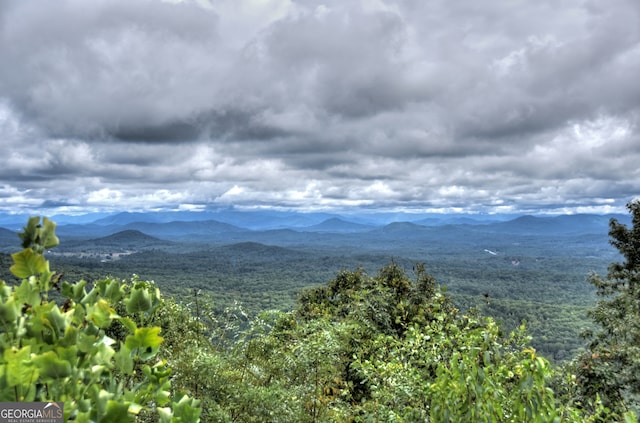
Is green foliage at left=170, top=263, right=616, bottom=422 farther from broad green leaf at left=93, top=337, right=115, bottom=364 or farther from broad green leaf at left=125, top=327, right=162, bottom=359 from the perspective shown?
broad green leaf at left=93, top=337, right=115, bottom=364

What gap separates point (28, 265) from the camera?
4.91ft

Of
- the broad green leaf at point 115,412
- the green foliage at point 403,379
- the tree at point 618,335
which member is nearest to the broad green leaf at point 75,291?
the broad green leaf at point 115,412

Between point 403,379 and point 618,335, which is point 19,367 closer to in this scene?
point 403,379

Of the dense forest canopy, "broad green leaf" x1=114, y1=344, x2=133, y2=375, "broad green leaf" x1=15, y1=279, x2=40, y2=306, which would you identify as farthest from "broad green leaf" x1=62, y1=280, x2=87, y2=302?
"broad green leaf" x1=114, y1=344, x2=133, y2=375

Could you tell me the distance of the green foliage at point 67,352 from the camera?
1229 millimetres

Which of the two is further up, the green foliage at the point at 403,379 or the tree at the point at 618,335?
the green foliage at the point at 403,379

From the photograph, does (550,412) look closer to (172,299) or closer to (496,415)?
(496,415)

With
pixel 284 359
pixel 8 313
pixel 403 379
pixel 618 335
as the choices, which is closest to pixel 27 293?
pixel 8 313

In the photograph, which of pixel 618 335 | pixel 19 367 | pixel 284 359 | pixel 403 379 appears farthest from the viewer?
pixel 618 335

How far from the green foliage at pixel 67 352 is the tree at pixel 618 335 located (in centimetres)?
1414

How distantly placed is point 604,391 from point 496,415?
17240 millimetres
